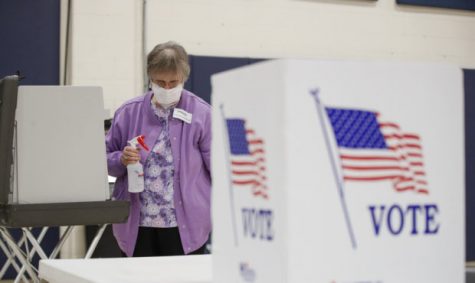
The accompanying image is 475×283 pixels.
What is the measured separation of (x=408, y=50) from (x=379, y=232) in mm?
6360

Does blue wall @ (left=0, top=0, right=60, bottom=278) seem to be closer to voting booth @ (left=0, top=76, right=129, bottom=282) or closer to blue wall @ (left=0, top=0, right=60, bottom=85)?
blue wall @ (left=0, top=0, right=60, bottom=85)

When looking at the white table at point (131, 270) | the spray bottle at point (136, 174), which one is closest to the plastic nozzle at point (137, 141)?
the spray bottle at point (136, 174)

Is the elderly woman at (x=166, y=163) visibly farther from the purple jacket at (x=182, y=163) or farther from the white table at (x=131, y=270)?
the white table at (x=131, y=270)

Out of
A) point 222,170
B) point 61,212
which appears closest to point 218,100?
point 222,170

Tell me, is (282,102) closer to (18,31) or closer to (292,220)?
(292,220)

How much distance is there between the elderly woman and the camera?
2.55 meters

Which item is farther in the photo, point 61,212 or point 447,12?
point 447,12

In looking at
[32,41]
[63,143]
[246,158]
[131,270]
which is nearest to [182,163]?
[63,143]

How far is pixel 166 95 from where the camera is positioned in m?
2.64

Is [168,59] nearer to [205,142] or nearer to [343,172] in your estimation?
[205,142]

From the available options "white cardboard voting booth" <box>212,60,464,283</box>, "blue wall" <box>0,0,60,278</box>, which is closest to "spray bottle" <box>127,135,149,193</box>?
"white cardboard voting booth" <box>212,60,464,283</box>

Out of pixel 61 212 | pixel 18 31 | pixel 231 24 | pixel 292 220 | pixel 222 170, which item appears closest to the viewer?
pixel 292 220

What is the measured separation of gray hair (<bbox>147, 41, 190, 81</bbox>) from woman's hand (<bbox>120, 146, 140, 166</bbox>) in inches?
12.1

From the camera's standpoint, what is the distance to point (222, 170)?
722 millimetres
